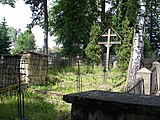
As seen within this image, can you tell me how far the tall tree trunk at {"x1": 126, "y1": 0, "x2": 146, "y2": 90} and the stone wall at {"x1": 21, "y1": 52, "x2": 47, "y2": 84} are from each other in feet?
16.9

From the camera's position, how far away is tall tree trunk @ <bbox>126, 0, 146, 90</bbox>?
10977mm

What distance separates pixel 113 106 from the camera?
2.22 meters

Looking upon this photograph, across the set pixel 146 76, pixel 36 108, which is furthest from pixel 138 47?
pixel 36 108

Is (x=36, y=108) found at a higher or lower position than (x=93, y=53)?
lower

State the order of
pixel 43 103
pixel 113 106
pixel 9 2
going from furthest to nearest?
1. pixel 9 2
2. pixel 43 103
3. pixel 113 106

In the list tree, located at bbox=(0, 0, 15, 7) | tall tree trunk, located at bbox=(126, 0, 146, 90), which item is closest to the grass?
tall tree trunk, located at bbox=(126, 0, 146, 90)

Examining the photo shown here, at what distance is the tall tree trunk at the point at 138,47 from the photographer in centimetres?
1098

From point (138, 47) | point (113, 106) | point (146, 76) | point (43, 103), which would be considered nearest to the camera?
point (113, 106)

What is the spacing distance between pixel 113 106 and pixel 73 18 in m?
23.9

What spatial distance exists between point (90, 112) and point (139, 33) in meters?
9.48

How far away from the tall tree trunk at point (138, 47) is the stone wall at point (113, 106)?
858cm

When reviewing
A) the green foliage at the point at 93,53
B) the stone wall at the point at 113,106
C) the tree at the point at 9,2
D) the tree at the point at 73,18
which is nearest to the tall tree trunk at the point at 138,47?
the stone wall at the point at 113,106

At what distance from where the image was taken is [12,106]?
351 inches

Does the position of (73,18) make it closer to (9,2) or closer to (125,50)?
(9,2)
